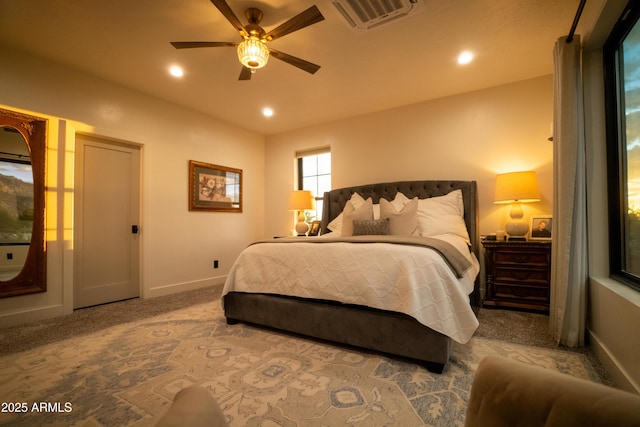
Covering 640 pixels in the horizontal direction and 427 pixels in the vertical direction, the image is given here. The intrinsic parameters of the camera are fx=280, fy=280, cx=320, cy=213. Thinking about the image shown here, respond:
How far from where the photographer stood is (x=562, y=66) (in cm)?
206

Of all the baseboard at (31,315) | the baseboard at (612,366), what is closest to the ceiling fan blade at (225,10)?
the baseboard at (612,366)

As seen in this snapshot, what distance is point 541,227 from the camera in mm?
2975

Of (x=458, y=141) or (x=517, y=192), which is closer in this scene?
(x=517, y=192)

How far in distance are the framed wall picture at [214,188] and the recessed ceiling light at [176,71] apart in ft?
4.16

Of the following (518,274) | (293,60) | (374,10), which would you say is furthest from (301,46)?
(518,274)

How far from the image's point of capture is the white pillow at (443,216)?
312 centimetres

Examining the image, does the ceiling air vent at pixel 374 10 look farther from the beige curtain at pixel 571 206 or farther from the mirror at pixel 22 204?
the mirror at pixel 22 204

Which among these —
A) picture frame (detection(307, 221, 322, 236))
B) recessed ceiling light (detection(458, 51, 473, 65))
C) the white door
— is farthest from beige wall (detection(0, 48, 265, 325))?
recessed ceiling light (detection(458, 51, 473, 65))

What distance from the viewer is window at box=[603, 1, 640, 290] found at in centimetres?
164

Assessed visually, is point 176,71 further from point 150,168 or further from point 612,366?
point 612,366

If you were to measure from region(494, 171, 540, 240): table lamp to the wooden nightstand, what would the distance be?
18 centimetres

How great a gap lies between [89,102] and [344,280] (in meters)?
3.41

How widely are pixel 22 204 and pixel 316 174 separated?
361 centimetres

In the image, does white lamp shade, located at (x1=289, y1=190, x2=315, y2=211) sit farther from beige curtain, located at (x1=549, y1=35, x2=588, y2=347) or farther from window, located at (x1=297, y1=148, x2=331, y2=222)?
beige curtain, located at (x1=549, y1=35, x2=588, y2=347)
